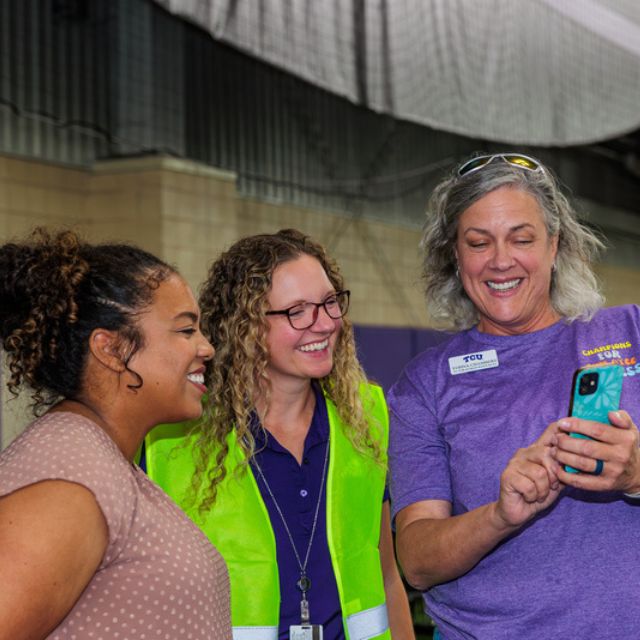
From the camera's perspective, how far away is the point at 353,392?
281 cm

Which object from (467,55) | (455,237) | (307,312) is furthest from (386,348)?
(455,237)

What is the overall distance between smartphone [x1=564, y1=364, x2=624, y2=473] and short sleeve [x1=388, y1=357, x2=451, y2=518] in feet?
1.26

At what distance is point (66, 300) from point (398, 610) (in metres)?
1.48

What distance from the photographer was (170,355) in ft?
6.18

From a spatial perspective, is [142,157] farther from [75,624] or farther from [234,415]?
[75,624]

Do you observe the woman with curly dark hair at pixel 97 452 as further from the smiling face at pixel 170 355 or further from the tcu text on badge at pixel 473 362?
the tcu text on badge at pixel 473 362

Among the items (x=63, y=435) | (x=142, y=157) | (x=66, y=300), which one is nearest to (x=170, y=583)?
(x=63, y=435)

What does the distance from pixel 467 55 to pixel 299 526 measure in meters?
6.24

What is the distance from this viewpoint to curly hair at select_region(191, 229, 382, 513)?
2607 millimetres

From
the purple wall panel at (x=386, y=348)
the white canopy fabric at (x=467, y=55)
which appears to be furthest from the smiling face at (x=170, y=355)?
the purple wall panel at (x=386, y=348)

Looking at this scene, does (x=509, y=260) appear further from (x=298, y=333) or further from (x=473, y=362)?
(x=298, y=333)

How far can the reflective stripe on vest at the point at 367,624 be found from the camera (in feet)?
8.25

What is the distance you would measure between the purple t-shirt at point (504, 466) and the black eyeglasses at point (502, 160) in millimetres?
360

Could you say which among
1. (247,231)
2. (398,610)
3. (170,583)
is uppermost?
(247,231)
